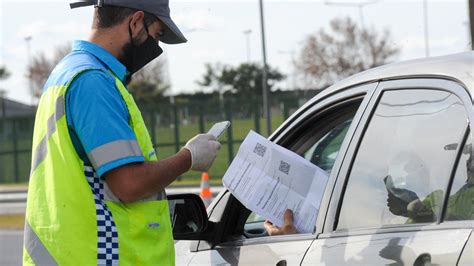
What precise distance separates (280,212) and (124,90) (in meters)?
0.83

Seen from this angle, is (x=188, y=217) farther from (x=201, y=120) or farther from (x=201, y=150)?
(x=201, y=120)

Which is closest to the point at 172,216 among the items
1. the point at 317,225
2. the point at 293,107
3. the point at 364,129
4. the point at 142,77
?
the point at 317,225

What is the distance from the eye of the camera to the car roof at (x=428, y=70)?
2.69 m

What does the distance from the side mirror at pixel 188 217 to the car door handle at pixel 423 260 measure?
50.3 inches

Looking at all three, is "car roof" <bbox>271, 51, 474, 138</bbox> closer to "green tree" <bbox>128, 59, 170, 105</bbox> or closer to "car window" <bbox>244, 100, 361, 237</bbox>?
"car window" <bbox>244, 100, 361, 237</bbox>

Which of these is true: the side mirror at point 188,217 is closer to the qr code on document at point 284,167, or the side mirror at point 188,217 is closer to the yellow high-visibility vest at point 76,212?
the qr code on document at point 284,167

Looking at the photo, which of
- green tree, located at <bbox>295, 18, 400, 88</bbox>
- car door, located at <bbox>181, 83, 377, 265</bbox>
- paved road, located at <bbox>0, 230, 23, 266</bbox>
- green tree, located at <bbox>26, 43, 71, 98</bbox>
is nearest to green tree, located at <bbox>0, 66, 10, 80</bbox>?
green tree, located at <bbox>26, 43, 71, 98</bbox>

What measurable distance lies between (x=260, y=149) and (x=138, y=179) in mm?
717

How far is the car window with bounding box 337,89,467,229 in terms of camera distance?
277 centimetres

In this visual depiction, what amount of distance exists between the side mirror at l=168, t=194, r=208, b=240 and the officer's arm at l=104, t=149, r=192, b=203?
0.75 metres

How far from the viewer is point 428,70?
2.89 m

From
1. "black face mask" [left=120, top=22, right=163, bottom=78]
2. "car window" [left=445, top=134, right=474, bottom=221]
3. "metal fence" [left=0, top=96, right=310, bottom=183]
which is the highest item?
"black face mask" [left=120, top=22, right=163, bottom=78]

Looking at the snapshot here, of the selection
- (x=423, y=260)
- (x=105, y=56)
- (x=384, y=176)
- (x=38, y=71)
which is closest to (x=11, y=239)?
(x=105, y=56)

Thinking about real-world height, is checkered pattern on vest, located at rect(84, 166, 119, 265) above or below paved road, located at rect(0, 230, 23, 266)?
above
